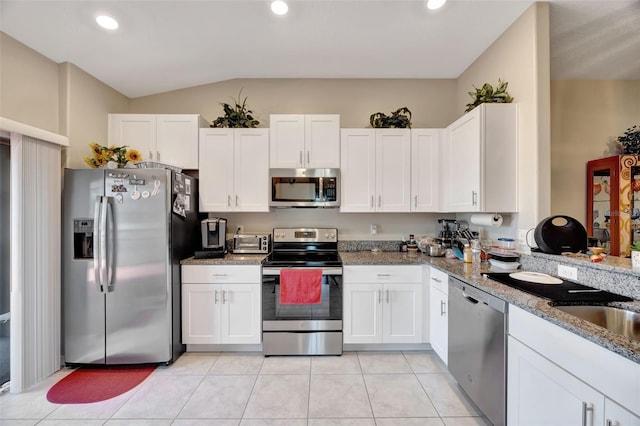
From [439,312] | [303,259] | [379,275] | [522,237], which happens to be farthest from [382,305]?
[522,237]

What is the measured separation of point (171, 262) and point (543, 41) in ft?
11.6

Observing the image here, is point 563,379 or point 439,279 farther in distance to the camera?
point 439,279

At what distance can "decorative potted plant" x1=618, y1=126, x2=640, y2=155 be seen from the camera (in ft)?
8.66

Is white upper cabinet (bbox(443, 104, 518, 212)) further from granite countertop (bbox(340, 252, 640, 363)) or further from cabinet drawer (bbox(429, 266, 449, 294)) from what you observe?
cabinet drawer (bbox(429, 266, 449, 294))

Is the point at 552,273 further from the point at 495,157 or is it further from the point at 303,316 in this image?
the point at 303,316

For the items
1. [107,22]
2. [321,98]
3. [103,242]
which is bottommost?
[103,242]

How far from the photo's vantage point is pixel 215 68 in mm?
2904

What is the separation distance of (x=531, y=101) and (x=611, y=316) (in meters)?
1.58

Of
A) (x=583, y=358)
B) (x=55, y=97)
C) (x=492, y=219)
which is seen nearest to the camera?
(x=583, y=358)

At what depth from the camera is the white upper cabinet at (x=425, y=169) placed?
112 inches

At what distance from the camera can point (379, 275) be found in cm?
253

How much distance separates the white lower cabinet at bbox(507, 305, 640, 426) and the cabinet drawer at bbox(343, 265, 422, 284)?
110 centimetres

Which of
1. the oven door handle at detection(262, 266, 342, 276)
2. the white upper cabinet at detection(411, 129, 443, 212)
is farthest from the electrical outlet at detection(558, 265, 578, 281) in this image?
the oven door handle at detection(262, 266, 342, 276)

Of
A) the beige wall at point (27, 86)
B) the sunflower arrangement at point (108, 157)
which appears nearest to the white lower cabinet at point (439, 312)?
the sunflower arrangement at point (108, 157)
